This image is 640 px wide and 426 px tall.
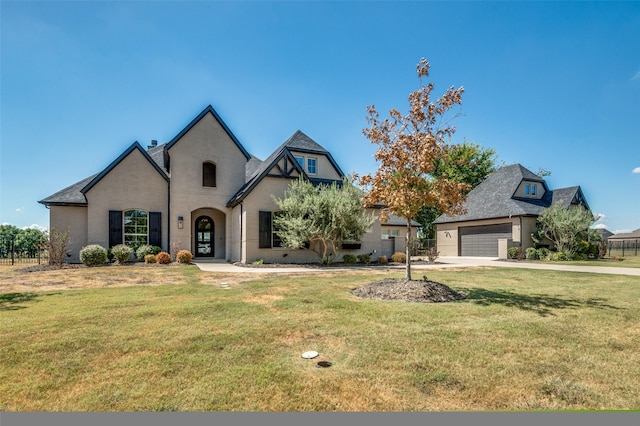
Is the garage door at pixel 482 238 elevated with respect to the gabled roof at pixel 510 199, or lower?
lower

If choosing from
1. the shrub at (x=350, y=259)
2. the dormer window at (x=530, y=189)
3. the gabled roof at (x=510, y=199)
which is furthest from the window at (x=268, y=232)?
the dormer window at (x=530, y=189)

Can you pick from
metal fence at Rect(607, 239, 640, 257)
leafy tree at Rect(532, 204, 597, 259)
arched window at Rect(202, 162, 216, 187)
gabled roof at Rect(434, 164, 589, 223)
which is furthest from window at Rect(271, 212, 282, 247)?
metal fence at Rect(607, 239, 640, 257)

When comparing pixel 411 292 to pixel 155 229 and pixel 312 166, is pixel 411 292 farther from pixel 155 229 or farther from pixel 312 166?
pixel 155 229

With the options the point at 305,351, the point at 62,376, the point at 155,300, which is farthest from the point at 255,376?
the point at 155,300

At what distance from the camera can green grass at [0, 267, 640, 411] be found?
3023mm

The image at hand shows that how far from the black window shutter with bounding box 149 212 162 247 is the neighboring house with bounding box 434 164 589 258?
76.9 feet

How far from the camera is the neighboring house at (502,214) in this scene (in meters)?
24.4

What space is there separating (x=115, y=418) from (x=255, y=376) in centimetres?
125

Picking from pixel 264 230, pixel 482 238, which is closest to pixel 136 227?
pixel 264 230

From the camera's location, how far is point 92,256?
15203 mm

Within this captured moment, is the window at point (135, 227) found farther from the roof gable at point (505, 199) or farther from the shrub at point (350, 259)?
the roof gable at point (505, 199)

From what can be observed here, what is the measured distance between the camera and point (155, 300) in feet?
24.2

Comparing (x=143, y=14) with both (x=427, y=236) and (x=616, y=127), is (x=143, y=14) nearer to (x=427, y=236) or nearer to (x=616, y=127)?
(x=616, y=127)

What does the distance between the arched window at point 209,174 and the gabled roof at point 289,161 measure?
5.39 ft
